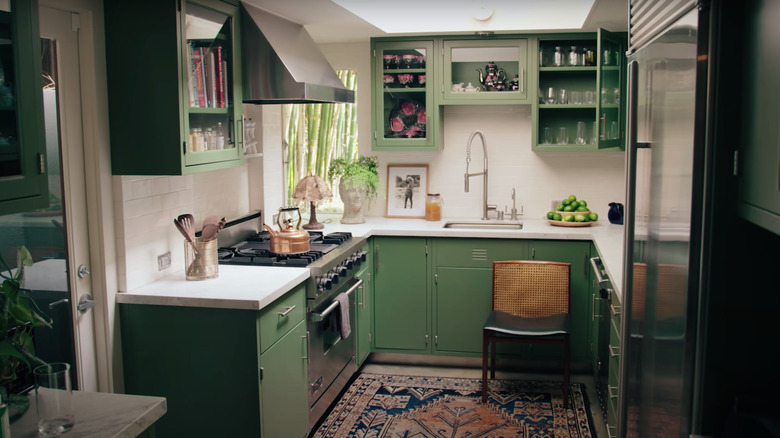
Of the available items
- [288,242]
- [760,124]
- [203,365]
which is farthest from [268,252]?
[760,124]

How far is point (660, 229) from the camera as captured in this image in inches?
81.4

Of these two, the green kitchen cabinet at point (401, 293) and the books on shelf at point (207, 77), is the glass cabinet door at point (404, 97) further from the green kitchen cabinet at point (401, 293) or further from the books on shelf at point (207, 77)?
the books on shelf at point (207, 77)

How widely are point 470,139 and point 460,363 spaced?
5.30 feet

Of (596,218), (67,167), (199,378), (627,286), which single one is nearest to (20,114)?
(67,167)

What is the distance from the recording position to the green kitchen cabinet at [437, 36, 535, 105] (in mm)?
5094

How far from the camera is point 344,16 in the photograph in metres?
4.49

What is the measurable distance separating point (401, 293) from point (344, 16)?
190 cm

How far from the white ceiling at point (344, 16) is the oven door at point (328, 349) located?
1628mm

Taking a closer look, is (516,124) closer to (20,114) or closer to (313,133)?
(313,133)

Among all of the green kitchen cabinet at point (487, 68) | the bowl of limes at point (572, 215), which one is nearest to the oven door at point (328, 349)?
the bowl of limes at point (572, 215)

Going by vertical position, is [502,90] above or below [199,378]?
above

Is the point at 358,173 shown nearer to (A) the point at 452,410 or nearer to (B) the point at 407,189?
(B) the point at 407,189

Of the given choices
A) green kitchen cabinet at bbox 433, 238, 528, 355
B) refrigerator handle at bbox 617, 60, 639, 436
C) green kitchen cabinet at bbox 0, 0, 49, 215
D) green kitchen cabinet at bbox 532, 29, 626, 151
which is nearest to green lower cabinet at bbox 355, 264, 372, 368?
green kitchen cabinet at bbox 433, 238, 528, 355

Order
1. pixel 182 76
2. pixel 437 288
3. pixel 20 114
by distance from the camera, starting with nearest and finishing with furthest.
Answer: pixel 20 114
pixel 182 76
pixel 437 288
